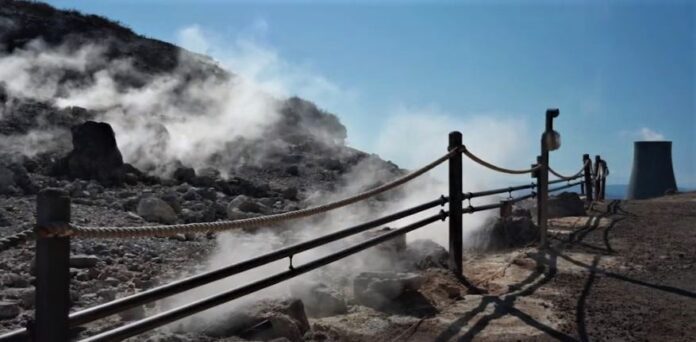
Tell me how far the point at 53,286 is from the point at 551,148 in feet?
18.0

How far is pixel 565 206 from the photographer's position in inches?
387

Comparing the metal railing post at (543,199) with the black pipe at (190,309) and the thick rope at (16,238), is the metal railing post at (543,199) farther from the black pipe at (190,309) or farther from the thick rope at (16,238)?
the thick rope at (16,238)

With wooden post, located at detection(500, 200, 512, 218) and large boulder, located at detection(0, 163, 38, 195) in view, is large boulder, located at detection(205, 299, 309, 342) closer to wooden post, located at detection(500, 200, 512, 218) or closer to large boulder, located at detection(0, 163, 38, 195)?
wooden post, located at detection(500, 200, 512, 218)

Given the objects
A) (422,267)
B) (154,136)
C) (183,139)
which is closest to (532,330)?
(422,267)

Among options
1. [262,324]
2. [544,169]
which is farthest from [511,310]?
[544,169]

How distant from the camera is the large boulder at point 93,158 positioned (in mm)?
9797

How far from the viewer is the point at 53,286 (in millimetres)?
1853

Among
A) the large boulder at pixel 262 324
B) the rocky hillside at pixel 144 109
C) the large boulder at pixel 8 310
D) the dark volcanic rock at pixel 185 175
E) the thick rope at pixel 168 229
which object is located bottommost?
the large boulder at pixel 8 310

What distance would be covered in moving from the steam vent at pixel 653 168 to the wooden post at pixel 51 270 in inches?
677

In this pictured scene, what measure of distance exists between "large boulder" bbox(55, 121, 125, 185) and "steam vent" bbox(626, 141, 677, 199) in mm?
13587

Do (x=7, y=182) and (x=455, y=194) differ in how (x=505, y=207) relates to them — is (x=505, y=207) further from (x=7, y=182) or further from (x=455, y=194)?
(x=7, y=182)

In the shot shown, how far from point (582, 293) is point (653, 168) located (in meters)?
14.0

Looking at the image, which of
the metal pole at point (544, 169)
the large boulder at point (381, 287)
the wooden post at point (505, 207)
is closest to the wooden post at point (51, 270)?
the large boulder at point (381, 287)

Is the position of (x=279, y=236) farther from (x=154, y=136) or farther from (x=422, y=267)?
(x=154, y=136)
